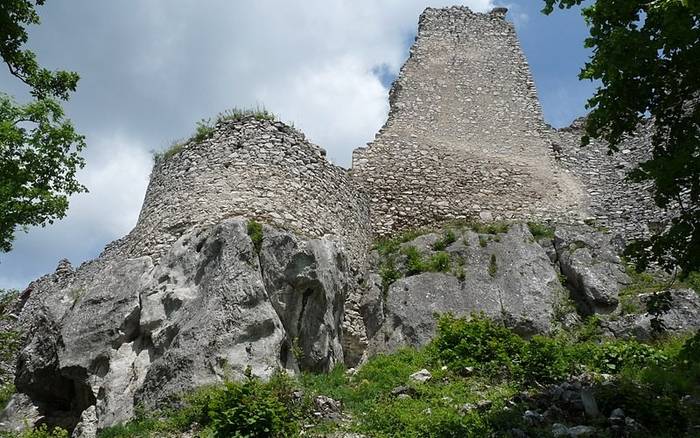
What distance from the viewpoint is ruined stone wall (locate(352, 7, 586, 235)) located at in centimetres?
1748

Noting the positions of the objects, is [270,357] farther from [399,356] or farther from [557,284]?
[557,284]

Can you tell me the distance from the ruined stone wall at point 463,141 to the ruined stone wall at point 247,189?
277 centimetres

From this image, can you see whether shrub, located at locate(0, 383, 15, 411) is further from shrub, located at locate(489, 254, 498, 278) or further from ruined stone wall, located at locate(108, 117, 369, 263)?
shrub, located at locate(489, 254, 498, 278)

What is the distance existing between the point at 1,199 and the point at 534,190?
518 inches

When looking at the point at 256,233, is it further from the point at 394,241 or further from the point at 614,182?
the point at 614,182

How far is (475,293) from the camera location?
14.2 meters

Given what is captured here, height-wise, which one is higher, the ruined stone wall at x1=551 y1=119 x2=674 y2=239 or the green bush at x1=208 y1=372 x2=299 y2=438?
the ruined stone wall at x1=551 y1=119 x2=674 y2=239

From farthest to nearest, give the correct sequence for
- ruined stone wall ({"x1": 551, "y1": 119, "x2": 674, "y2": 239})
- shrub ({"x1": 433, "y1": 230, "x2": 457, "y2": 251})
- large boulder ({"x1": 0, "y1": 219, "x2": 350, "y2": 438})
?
ruined stone wall ({"x1": 551, "y1": 119, "x2": 674, "y2": 239}) < shrub ({"x1": 433, "y1": 230, "x2": 457, "y2": 251}) < large boulder ({"x1": 0, "y1": 219, "x2": 350, "y2": 438})

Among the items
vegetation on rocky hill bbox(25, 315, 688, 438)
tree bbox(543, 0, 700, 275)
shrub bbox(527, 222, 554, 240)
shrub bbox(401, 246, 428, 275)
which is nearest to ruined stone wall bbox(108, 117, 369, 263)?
shrub bbox(401, 246, 428, 275)

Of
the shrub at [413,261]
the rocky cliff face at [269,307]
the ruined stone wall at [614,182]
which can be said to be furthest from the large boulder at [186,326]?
the ruined stone wall at [614,182]

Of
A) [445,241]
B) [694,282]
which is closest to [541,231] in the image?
[445,241]

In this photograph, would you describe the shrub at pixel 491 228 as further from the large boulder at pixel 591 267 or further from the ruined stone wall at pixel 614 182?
the ruined stone wall at pixel 614 182

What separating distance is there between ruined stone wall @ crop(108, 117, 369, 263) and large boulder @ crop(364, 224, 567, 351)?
65.5 inches

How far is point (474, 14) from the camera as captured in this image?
75.1ft
